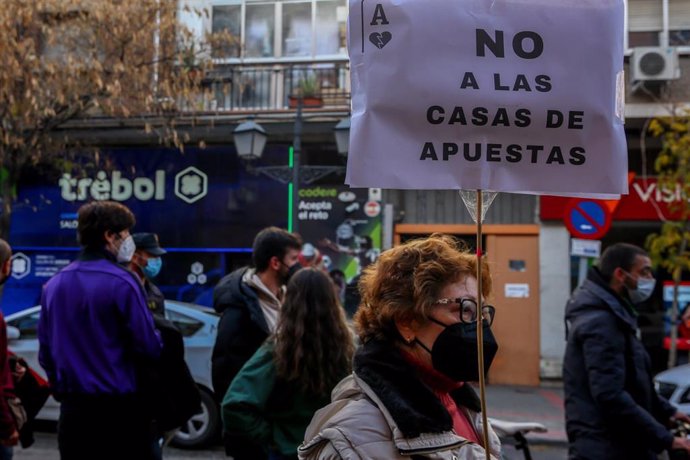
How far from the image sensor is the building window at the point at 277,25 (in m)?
14.2

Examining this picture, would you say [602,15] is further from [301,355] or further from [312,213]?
[312,213]

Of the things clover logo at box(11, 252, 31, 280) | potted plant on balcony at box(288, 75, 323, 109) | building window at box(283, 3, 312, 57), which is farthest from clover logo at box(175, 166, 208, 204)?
clover logo at box(11, 252, 31, 280)

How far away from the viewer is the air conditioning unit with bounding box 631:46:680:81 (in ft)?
40.0

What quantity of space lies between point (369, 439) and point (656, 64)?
12045 millimetres

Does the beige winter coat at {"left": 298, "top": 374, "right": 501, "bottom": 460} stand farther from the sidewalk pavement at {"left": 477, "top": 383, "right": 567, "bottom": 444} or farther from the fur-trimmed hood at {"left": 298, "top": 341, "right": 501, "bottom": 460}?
the sidewalk pavement at {"left": 477, "top": 383, "right": 567, "bottom": 444}

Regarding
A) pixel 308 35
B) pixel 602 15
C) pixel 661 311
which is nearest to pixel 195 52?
pixel 308 35

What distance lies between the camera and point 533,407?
11000 millimetres

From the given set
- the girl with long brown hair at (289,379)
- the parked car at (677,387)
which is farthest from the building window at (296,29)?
the girl with long brown hair at (289,379)

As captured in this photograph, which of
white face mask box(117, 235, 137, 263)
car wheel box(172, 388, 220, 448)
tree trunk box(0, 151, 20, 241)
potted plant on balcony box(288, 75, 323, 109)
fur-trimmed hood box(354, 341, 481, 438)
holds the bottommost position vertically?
car wheel box(172, 388, 220, 448)

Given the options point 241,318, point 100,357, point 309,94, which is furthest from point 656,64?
point 100,357

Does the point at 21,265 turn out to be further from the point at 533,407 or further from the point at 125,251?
the point at 125,251

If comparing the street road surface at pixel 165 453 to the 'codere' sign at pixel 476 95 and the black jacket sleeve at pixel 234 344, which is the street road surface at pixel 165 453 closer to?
the black jacket sleeve at pixel 234 344

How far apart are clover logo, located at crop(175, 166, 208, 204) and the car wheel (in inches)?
278

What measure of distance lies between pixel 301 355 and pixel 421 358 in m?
1.39
